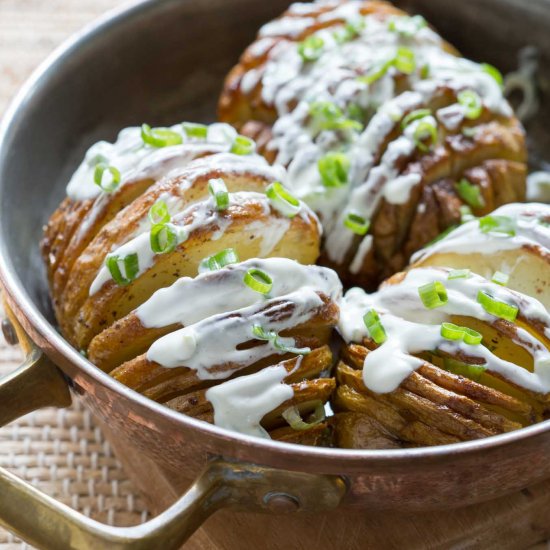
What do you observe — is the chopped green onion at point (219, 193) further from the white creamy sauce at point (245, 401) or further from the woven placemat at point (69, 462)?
the woven placemat at point (69, 462)

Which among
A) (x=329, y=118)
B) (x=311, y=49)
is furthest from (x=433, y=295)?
(x=311, y=49)

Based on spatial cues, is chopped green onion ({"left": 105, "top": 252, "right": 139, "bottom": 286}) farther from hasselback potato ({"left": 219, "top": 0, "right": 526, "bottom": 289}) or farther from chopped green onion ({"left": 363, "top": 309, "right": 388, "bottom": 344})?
hasselback potato ({"left": 219, "top": 0, "right": 526, "bottom": 289})

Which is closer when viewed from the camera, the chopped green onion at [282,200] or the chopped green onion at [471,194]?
the chopped green onion at [282,200]

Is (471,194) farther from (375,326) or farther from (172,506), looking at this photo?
(172,506)

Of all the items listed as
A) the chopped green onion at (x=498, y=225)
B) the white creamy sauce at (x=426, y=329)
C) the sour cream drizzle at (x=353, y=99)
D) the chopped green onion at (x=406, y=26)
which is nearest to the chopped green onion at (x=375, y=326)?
the white creamy sauce at (x=426, y=329)

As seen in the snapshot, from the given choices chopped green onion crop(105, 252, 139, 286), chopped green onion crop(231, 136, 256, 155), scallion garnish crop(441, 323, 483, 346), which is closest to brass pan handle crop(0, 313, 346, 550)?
chopped green onion crop(105, 252, 139, 286)

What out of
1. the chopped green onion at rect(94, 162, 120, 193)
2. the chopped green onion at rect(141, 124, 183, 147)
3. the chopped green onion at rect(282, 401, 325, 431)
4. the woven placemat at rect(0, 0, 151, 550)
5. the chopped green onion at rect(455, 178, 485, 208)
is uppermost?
the chopped green onion at rect(141, 124, 183, 147)
